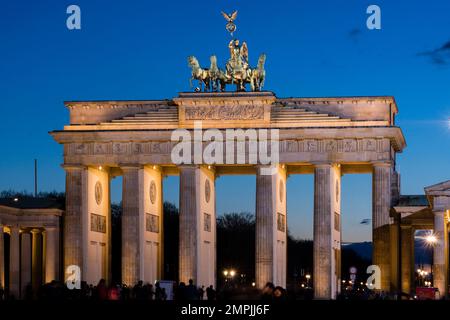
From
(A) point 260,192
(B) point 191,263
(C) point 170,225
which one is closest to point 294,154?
(A) point 260,192

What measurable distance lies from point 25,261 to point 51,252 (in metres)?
5.18

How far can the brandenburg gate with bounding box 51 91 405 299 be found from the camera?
97.2 meters

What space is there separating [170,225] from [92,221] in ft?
174

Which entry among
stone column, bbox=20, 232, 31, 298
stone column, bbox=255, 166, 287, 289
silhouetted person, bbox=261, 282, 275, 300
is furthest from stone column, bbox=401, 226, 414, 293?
silhouetted person, bbox=261, 282, 275, 300

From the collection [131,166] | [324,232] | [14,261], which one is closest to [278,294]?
[324,232]

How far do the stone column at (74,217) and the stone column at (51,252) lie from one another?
8.37ft

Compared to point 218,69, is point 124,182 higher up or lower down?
lower down

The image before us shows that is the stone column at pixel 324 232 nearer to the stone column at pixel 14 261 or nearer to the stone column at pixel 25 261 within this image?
the stone column at pixel 14 261

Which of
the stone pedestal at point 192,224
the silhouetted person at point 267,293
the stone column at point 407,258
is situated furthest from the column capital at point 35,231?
the silhouetted person at point 267,293

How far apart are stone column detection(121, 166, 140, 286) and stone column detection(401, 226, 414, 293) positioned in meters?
19.8

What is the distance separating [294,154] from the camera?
9825cm
